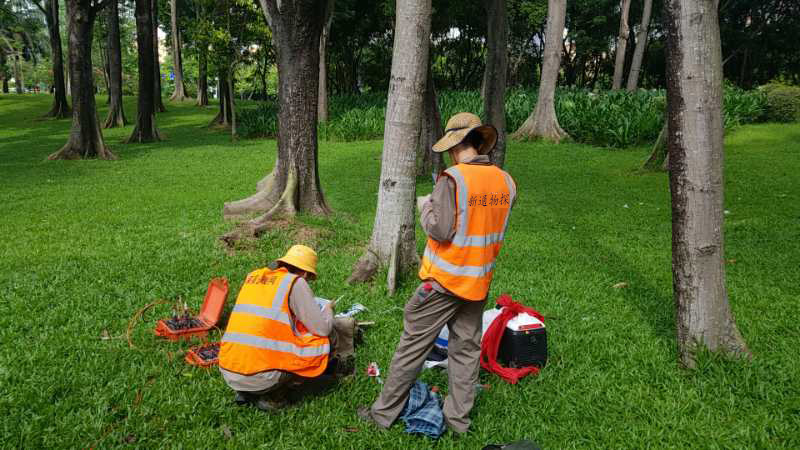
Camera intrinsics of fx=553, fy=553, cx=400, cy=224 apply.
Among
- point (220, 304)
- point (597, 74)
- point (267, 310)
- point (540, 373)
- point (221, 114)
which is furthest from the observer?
point (597, 74)

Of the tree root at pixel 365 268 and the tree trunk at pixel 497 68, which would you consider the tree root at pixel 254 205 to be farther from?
the tree trunk at pixel 497 68

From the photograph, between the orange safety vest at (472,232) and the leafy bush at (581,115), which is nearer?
the orange safety vest at (472,232)

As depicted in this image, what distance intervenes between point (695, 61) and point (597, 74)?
153 ft

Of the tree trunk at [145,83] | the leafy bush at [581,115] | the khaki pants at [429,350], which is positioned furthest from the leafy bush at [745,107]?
the tree trunk at [145,83]

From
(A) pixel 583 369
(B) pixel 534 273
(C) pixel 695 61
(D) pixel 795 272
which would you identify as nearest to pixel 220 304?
(A) pixel 583 369

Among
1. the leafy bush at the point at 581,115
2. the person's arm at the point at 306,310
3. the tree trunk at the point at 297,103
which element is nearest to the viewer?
the person's arm at the point at 306,310

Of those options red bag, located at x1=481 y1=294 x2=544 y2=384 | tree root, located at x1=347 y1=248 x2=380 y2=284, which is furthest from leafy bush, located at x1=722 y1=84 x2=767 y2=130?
red bag, located at x1=481 y1=294 x2=544 y2=384

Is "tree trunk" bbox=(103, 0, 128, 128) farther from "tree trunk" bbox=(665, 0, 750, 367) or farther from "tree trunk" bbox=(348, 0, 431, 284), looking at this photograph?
"tree trunk" bbox=(665, 0, 750, 367)

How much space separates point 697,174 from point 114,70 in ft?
82.1

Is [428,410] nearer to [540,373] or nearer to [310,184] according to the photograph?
[540,373]

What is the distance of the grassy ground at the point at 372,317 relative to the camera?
346cm

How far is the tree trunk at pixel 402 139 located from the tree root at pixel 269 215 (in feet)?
6.94

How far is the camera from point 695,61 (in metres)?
3.83

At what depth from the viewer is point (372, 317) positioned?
16.7 ft
